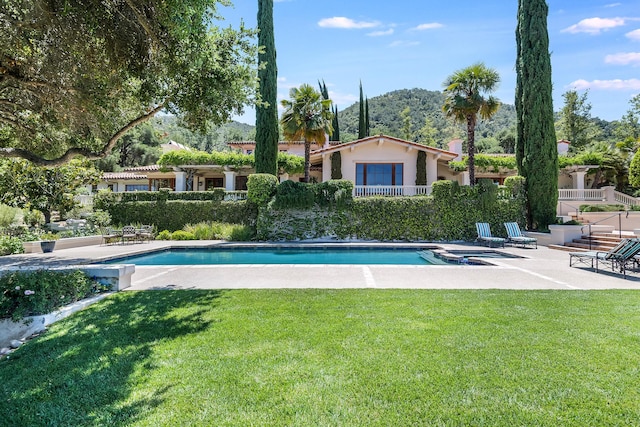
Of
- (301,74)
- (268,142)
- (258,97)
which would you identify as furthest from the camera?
(301,74)

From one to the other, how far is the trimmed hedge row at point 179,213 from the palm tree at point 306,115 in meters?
5.63

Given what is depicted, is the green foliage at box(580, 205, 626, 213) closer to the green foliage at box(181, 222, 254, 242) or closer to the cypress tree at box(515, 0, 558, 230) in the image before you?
the cypress tree at box(515, 0, 558, 230)

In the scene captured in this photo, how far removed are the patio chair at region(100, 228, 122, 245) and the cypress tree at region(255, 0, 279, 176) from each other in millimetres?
8920

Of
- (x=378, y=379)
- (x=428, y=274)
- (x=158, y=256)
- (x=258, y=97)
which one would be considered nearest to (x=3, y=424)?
(x=378, y=379)

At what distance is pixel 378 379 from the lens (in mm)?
3285

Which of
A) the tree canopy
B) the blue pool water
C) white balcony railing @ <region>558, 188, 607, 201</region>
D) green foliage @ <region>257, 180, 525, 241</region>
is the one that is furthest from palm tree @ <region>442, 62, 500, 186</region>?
the tree canopy

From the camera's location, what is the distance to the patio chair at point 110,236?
1825 centimetres

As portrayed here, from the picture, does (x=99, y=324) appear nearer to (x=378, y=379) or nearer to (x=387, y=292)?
(x=378, y=379)

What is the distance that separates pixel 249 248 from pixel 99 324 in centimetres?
1167

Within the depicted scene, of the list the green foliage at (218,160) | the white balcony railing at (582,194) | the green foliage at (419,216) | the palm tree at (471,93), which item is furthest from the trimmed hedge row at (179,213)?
the white balcony railing at (582,194)

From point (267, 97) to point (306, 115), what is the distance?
273 cm

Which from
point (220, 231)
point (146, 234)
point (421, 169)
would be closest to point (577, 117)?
point (421, 169)

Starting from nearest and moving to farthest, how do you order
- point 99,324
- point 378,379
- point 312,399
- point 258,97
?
1. point 312,399
2. point 378,379
3. point 99,324
4. point 258,97

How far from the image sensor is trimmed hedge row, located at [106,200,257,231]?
21781mm
